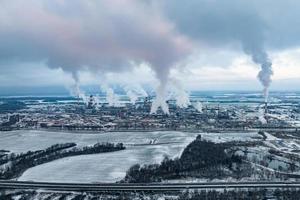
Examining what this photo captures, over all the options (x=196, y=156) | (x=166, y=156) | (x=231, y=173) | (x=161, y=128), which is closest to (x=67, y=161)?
(x=166, y=156)

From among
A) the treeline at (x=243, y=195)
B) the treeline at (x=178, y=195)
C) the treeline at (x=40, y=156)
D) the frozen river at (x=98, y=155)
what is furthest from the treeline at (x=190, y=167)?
the treeline at (x=40, y=156)

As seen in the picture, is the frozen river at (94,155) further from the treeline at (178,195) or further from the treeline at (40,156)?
the treeline at (178,195)

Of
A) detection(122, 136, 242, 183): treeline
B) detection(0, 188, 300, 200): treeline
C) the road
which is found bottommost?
detection(0, 188, 300, 200): treeline

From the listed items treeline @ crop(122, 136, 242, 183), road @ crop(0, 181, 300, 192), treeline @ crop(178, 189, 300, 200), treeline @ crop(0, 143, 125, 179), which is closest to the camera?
treeline @ crop(178, 189, 300, 200)

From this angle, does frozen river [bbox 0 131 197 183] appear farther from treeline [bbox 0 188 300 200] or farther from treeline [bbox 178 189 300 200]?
treeline [bbox 178 189 300 200]

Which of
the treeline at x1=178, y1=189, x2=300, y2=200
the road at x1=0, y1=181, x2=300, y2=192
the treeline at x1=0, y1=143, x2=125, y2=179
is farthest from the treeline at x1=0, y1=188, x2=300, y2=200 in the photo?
the treeline at x1=0, y1=143, x2=125, y2=179
